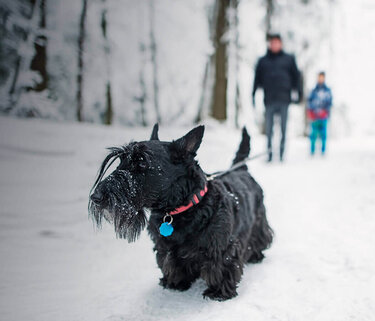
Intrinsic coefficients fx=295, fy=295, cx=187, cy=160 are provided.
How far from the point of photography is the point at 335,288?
201 cm

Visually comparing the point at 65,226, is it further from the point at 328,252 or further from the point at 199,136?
the point at 328,252

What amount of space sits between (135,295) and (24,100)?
4.90m

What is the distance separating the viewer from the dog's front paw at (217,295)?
2.00m

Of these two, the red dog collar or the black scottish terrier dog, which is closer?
the black scottish terrier dog

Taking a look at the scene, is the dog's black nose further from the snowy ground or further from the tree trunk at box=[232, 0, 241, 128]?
the tree trunk at box=[232, 0, 241, 128]

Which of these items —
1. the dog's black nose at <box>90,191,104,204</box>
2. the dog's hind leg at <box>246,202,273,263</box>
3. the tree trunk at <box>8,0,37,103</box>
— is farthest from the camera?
the tree trunk at <box>8,0,37,103</box>

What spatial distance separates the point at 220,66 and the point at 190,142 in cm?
903

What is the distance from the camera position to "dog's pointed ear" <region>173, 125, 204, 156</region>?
6.25 feet

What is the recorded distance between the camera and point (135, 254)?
2893 millimetres

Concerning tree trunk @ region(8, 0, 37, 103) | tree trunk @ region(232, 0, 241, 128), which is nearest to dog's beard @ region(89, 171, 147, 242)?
tree trunk @ region(8, 0, 37, 103)

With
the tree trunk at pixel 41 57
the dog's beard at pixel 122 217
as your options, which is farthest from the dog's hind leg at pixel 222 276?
the tree trunk at pixel 41 57

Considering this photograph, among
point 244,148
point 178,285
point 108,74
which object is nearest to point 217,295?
point 178,285

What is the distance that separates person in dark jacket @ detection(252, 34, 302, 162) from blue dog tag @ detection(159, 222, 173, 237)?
15.9 ft

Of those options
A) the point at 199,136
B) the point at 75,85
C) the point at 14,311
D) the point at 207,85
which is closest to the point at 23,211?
the point at 14,311
